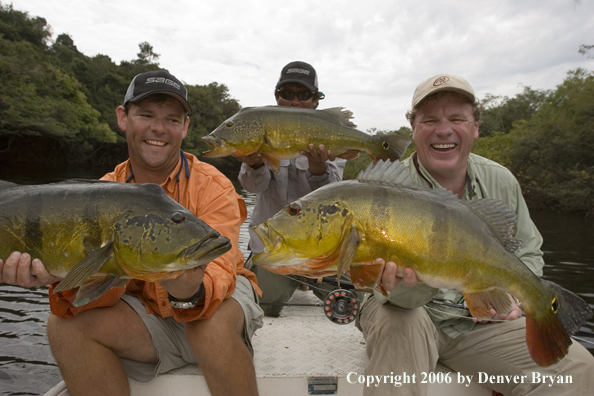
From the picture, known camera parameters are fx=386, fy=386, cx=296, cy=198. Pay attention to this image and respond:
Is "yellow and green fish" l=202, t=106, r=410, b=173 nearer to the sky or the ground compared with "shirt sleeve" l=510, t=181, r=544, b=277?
nearer to the sky

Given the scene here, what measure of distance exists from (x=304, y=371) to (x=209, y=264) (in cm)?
109

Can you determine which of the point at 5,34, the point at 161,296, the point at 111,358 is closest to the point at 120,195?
the point at 161,296

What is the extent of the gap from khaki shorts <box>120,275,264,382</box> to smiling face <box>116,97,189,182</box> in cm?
101

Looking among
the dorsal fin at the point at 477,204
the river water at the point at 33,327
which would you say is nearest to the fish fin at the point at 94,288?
the dorsal fin at the point at 477,204

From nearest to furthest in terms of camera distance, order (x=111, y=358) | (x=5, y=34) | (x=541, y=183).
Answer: (x=111, y=358), (x=541, y=183), (x=5, y=34)

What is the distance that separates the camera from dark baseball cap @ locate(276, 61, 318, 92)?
4.02 metres

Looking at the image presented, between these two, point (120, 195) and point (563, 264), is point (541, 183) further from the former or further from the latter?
point (120, 195)

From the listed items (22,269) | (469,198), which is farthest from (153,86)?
(469,198)

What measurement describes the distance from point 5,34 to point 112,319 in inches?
1616

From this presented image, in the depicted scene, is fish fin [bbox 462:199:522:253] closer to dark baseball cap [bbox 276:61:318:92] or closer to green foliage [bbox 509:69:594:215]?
dark baseball cap [bbox 276:61:318:92]

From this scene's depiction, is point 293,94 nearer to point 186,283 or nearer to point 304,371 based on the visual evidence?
point 186,283

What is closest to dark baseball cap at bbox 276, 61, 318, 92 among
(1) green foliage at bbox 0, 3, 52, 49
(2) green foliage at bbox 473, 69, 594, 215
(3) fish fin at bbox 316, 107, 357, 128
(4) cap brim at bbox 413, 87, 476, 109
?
(3) fish fin at bbox 316, 107, 357, 128

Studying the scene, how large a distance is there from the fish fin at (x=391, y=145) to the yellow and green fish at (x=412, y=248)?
3.79 feet

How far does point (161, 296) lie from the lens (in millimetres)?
2617
